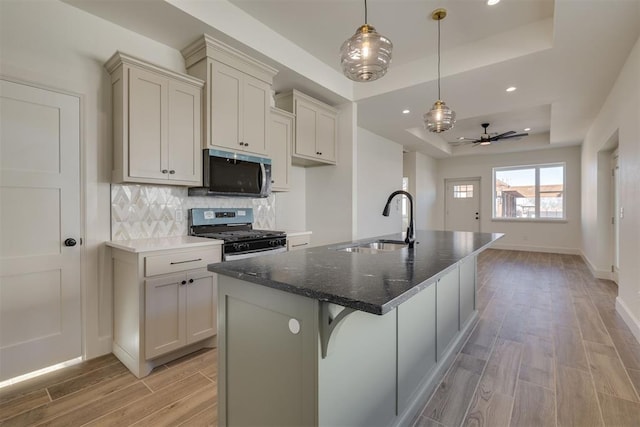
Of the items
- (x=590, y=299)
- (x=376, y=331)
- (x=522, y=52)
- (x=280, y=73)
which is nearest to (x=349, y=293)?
(x=376, y=331)

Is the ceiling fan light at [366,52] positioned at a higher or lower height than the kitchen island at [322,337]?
higher

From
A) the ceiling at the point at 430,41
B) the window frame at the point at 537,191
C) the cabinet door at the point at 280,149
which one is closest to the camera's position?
the ceiling at the point at 430,41

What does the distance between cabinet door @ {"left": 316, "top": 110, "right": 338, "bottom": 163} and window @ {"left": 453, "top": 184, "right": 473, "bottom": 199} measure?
6.13 m

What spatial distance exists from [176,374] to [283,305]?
155cm

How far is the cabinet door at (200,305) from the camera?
2.32 metres

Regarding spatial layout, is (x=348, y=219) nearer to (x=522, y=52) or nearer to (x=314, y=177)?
(x=314, y=177)

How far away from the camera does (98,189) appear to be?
94.3 inches

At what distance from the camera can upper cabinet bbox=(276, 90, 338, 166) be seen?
12.2 ft

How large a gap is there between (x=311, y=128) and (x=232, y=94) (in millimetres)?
1244

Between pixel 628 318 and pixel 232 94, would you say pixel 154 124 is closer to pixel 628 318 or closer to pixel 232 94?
pixel 232 94

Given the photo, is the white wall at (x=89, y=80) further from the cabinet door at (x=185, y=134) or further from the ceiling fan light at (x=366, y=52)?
the ceiling fan light at (x=366, y=52)

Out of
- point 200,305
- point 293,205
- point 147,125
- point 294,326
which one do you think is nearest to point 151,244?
point 200,305

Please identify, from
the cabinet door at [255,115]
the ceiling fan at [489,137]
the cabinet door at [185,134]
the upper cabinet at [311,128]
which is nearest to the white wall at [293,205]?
the upper cabinet at [311,128]

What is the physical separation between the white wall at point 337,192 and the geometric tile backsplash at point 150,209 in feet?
5.17
